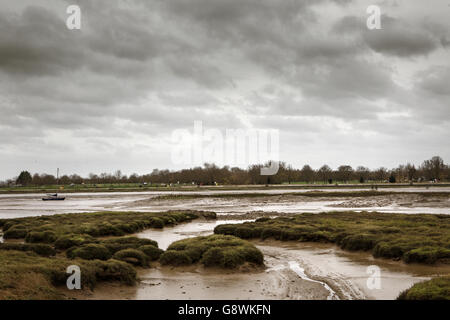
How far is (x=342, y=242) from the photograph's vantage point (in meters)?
24.6

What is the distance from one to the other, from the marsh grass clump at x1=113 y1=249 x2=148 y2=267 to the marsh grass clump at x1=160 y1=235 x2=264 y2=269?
103 cm

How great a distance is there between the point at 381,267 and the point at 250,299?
8.74 metres

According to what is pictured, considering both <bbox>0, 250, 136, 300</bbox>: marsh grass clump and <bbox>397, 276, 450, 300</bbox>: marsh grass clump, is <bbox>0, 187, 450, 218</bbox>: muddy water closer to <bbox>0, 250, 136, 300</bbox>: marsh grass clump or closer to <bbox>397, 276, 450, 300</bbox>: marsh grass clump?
<bbox>0, 250, 136, 300</bbox>: marsh grass clump

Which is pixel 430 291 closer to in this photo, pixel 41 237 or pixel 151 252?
pixel 151 252

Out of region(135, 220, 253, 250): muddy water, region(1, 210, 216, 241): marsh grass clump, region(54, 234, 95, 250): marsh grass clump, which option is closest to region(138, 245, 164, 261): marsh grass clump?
region(54, 234, 95, 250): marsh grass clump

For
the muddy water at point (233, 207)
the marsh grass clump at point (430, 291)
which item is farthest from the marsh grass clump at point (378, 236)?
the muddy water at point (233, 207)

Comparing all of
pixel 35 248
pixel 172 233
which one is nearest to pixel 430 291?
pixel 35 248

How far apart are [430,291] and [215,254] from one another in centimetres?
1014

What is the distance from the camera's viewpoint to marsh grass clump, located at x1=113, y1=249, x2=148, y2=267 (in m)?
19.1
